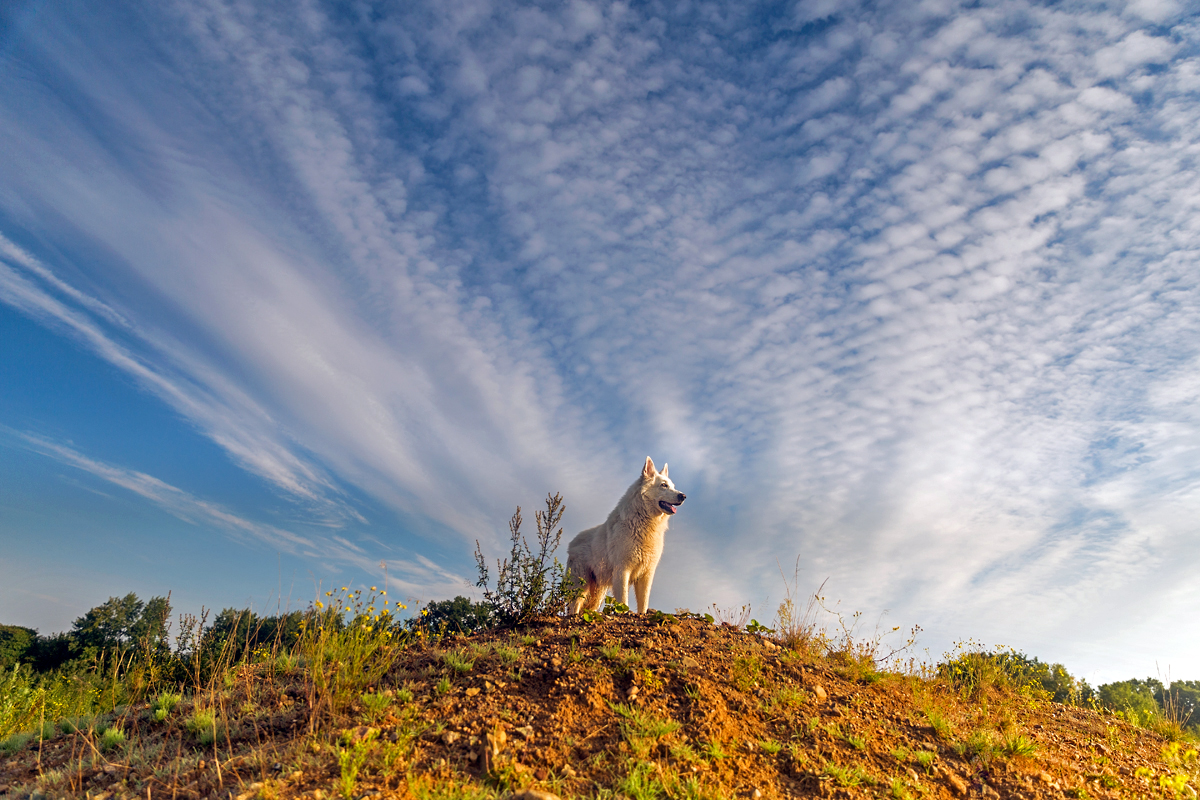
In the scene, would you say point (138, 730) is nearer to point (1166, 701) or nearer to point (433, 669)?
point (433, 669)

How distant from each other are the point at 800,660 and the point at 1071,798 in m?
3.08

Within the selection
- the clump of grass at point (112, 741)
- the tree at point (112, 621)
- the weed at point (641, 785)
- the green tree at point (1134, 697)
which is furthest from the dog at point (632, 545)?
the tree at point (112, 621)

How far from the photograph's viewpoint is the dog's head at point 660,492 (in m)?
10.6

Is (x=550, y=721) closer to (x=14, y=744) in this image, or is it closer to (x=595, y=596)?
(x=595, y=596)

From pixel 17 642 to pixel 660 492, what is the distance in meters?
50.2

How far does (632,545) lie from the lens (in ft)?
33.7

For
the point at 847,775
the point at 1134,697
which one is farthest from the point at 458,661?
the point at 1134,697

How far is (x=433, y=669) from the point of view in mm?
6930

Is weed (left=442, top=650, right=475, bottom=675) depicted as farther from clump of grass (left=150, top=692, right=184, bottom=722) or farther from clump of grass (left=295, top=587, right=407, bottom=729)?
clump of grass (left=150, top=692, right=184, bottom=722)

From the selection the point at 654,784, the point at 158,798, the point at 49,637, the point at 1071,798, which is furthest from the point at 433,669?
the point at 49,637

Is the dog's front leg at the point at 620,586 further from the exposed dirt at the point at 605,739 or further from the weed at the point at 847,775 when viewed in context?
the weed at the point at 847,775

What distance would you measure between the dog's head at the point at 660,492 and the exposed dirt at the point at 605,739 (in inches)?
97.3

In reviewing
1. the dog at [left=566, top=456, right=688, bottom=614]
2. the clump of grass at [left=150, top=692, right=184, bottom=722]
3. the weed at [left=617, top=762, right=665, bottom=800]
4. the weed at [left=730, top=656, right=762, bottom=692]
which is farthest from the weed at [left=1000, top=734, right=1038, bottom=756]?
the clump of grass at [left=150, top=692, right=184, bottom=722]

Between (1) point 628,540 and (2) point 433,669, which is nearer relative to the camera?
(2) point 433,669
